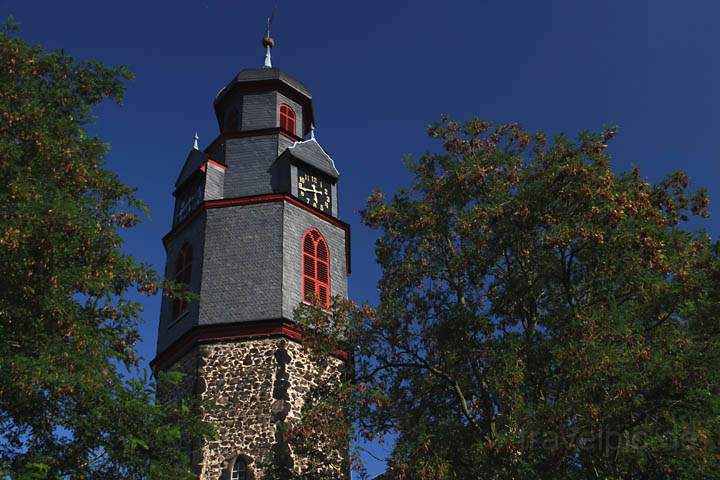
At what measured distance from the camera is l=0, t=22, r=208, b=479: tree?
10578mm

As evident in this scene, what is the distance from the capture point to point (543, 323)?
1334 cm

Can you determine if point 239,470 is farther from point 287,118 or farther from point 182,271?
point 287,118

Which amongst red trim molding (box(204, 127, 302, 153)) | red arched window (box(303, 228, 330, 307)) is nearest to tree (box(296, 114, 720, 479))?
red arched window (box(303, 228, 330, 307))

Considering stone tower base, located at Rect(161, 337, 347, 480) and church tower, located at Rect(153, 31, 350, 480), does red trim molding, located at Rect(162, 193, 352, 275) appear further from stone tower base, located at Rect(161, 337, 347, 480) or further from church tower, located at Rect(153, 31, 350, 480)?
stone tower base, located at Rect(161, 337, 347, 480)

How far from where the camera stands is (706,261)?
43.3ft

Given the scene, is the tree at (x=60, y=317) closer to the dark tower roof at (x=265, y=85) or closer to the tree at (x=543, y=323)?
the tree at (x=543, y=323)

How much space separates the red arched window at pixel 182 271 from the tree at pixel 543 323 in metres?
7.38

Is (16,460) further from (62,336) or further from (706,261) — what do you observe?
(706,261)

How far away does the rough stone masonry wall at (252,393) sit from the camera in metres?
17.0

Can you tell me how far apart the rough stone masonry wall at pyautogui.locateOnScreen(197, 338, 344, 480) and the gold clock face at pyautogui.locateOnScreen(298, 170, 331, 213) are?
5.08 m

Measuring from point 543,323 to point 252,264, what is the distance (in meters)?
8.98

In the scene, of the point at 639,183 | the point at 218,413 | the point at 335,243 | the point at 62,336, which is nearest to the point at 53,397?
the point at 62,336

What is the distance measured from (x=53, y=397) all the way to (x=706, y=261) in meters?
10.3

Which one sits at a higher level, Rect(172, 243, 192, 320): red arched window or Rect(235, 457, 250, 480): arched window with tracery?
Rect(172, 243, 192, 320): red arched window
